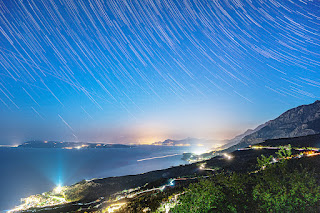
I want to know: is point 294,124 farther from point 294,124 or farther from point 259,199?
point 259,199

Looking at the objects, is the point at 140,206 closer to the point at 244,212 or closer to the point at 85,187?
the point at 244,212

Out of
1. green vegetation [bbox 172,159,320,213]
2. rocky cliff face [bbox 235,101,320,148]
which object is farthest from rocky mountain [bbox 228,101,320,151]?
green vegetation [bbox 172,159,320,213]

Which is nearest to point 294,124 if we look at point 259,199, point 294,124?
point 294,124

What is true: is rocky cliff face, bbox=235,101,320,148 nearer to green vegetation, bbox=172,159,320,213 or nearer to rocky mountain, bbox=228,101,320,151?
rocky mountain, bbox=228,101,320,151

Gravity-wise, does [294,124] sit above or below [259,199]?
above

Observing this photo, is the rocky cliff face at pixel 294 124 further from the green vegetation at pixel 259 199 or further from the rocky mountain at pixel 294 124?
the green vegetation at pixel 259 199

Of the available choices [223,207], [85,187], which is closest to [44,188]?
[85,187]

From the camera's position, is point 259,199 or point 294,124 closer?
point 259,199
